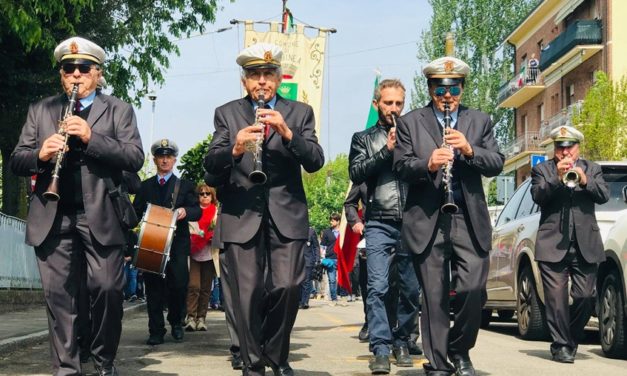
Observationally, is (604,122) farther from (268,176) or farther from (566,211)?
(268,176)

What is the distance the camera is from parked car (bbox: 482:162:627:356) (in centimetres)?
1048

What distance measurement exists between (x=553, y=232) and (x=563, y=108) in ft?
145

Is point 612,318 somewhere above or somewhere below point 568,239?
below

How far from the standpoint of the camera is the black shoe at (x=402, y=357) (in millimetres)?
9156

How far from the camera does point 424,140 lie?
744cm

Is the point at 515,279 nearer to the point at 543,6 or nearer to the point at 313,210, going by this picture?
the point at 543,6

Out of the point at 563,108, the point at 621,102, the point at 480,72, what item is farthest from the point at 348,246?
the point at 480,72

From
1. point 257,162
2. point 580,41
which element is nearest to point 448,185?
point 257,162

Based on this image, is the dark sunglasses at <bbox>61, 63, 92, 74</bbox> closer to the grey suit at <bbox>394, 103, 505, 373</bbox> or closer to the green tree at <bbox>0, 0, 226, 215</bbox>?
the grey suit at <bbox>394, 103, 505, 373</bbox>

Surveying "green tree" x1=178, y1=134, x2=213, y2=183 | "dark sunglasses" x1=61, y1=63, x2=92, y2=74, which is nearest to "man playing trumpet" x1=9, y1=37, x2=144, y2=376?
"dark sunglasses" x1=61, y1=63, x2=92, y2=74

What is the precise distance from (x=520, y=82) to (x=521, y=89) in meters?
1.16

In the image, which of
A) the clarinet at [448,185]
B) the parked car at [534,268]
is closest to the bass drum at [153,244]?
the parked car at [534,268]

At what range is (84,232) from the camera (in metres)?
6.82

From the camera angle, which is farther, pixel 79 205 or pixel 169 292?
pixel 169 292
